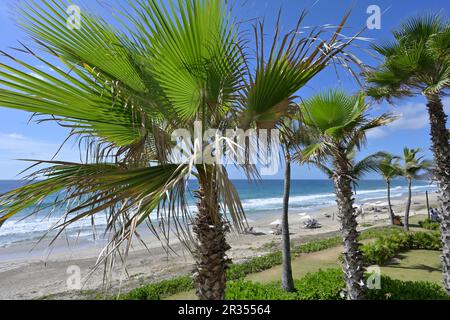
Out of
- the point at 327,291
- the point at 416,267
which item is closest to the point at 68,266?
the point at 327,291

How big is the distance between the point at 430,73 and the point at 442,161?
1.98m

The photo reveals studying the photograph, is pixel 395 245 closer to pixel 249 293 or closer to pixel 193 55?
pixel 249 293

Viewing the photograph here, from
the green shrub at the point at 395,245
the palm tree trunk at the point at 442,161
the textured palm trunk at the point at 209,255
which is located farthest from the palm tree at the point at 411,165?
the textured palm trunk at the point at 209,255

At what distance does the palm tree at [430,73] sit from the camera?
567cm

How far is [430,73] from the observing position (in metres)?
5.92

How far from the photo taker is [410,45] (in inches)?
240

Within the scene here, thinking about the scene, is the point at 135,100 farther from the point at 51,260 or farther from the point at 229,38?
the point at 51,260

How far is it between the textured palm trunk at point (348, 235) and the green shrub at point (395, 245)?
5.28m

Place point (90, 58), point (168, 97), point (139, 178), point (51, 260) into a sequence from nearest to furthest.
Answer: point (139, 178) → point (90, 58) → point (168, 97) → point (51, 260)

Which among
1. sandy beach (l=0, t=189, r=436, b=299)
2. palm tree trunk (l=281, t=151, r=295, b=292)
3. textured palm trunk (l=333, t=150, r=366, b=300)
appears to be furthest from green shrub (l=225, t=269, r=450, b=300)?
sandy beach (l=0, t=189, r=436, b=299)

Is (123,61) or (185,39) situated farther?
(123,61)

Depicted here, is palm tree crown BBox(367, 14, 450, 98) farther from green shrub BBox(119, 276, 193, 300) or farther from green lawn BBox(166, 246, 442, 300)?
green shrub BBox(119, 276, 193, 300)

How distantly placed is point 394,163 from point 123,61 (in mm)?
21458
